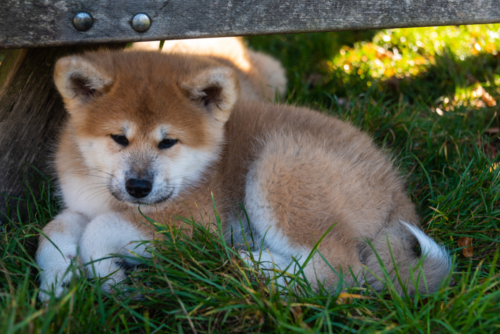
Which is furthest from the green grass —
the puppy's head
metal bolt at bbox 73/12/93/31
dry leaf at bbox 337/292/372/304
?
metal bolt at bbox 73/12/93/31

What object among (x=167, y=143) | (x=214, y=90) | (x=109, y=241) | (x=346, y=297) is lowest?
(x=109, y=241)

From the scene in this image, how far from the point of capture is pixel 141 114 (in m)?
2.70

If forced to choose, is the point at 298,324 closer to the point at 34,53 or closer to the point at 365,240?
the point at 365,240

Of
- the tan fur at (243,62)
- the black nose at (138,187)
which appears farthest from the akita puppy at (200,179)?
the tan fur at (243,62)

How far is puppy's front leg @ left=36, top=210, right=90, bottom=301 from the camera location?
8.60 feet

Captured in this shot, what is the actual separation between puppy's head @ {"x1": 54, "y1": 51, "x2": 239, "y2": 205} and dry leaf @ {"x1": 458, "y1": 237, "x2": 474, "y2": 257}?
182cm

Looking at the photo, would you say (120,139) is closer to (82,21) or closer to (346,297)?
(82,21)

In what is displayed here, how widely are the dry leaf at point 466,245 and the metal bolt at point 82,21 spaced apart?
108 inches

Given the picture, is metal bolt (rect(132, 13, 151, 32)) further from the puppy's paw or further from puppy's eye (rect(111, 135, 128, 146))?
the puppy's paw

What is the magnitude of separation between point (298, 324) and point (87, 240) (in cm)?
139

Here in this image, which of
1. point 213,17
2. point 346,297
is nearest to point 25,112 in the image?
point 213,17

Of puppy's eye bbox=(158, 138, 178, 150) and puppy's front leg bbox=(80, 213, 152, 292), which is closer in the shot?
puppy's front leg bbox=(80, 213, 152, 292)

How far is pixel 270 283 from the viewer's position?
248 centimetres

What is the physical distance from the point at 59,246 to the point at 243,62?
282 cm
